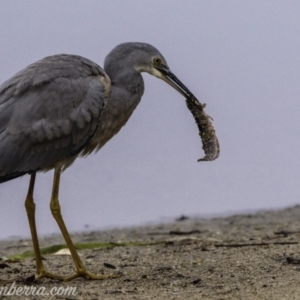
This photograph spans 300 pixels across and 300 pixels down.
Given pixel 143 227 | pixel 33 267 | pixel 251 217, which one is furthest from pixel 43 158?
pixel 251 217

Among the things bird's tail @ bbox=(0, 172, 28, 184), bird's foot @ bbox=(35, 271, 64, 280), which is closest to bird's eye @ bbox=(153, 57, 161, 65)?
bird's tail @ bbox=(0, 172, 28, 184)

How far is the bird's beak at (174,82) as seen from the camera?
1006cm

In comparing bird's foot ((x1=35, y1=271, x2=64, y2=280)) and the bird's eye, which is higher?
the bird's eye

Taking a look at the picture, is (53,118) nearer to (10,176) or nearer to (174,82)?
(10,176)

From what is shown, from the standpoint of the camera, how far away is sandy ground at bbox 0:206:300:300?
7898 mm

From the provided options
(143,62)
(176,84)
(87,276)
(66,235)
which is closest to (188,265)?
(87,276)

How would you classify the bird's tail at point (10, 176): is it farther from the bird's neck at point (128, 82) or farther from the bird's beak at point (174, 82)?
the bird's beak at point (174, 82)

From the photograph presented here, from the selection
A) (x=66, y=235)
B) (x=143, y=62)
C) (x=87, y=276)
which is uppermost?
(x=143, y=62)

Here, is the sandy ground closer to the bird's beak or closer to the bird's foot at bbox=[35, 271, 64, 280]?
the bird's foot at bbox=[35, 271, 64, 280]

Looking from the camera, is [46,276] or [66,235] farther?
[66,235]

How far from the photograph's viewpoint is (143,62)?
9906 millimetres

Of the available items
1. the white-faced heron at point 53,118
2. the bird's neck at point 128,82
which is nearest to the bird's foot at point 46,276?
the white-faced heron at point 53,118

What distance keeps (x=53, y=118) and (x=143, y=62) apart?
1358 millimetres

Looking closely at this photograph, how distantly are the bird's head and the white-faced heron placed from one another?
284 mm
